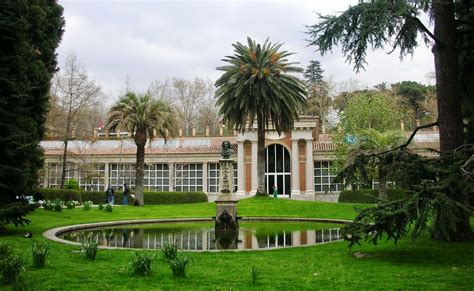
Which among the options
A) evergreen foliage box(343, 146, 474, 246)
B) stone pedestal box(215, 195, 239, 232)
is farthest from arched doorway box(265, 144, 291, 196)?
evergreen foliage box(343, 146, 474, 246)

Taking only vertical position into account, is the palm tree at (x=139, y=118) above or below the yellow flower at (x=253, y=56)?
below

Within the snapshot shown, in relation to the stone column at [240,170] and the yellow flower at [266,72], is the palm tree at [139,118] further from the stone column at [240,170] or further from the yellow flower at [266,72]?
the stone column at [240,170]

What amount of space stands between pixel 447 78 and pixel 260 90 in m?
20.3

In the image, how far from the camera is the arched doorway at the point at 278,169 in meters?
44.1

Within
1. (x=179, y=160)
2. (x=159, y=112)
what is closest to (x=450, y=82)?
(x=159, y=112)

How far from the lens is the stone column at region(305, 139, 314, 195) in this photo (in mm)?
41969

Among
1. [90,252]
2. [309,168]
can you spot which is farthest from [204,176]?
[90,252]

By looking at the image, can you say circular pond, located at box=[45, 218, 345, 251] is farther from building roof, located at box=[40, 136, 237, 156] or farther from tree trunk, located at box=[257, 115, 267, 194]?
building roof, located at box=[40, 136, 237, 156]

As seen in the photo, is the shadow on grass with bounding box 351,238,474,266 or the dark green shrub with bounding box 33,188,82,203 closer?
the shadow on grass with bounding box 351,238,474,266

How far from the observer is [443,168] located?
8.63 meters

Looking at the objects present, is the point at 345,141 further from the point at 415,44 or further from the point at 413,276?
the point at 413,276

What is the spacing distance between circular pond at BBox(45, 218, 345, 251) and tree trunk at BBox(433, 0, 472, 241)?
176 inches

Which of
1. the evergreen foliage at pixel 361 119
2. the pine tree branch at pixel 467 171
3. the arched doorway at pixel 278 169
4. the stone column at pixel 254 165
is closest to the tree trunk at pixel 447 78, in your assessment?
the pine tree branch at pixel 467 171

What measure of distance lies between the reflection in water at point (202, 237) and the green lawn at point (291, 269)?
192cm
